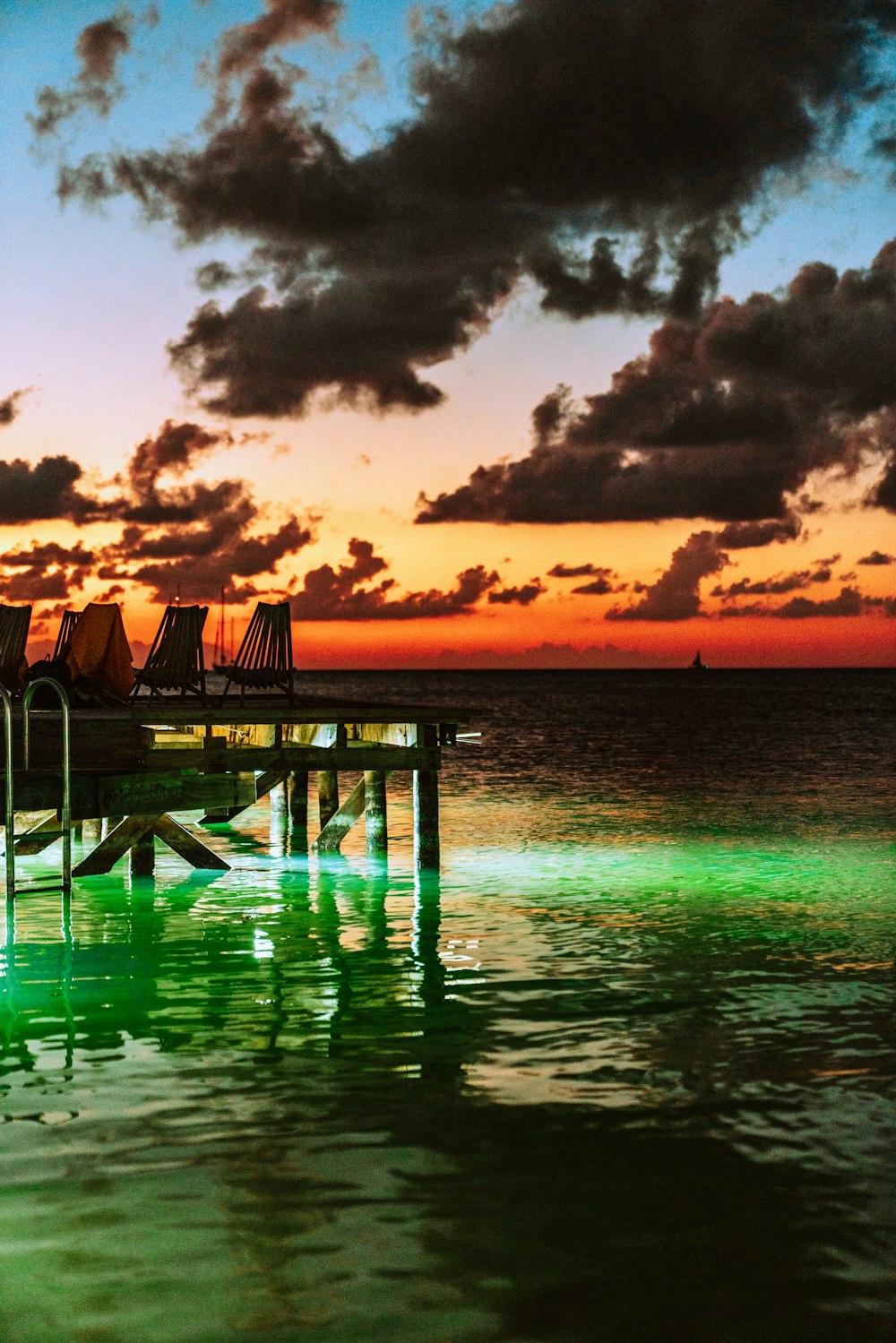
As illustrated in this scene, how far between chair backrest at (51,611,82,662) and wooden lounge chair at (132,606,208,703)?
220 centimetres

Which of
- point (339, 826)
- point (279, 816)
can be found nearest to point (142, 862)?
point (339, 826)

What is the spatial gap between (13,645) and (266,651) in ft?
14.2

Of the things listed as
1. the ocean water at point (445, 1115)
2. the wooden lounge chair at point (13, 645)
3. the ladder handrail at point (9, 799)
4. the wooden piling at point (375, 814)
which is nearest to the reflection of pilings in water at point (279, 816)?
the wooden piling at point (375, 814)

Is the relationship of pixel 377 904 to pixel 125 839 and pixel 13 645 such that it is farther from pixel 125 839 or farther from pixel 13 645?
pixel 13 645

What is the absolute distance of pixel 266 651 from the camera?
68.4ft

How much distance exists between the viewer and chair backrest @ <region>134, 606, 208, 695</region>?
2114 centimetres

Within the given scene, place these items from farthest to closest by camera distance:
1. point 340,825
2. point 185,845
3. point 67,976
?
point 340,825, point 185,845, point 67,976

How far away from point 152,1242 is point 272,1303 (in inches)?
32.6

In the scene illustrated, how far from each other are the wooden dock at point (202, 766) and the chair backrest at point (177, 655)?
34 cm

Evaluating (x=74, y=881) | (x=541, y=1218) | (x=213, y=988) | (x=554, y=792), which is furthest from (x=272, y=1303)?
(x=554, y=792)

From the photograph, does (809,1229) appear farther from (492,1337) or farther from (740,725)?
(740,725)

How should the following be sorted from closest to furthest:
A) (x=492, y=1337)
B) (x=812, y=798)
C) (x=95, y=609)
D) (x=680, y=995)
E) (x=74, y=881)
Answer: (x=492, y=1337), (x=680, y=995), (x=74, y=881), (x=95, y=609), (x=812, y=798)

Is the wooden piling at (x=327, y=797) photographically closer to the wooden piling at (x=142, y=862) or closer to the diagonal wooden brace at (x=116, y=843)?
the wooden piling at (x=142, y=862)

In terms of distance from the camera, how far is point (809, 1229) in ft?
21.3
